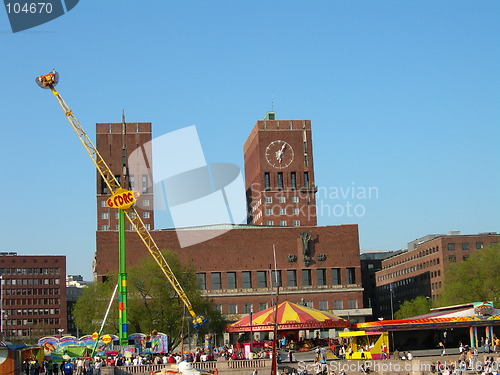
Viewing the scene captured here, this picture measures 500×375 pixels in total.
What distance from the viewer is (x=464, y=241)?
529 feet

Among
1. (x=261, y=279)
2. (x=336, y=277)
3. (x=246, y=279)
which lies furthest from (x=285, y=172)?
(x=246, y=279)

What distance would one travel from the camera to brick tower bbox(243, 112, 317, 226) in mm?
168125

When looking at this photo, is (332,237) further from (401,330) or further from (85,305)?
(401,330)

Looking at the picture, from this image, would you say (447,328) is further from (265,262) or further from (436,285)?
(436,285)

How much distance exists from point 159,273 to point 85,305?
14509 millimetres

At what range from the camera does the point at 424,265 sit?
16912 centimetres

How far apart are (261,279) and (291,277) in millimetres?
5164

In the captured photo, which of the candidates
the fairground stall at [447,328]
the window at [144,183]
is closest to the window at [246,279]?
the window at [144,183]

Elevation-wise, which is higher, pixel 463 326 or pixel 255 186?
pixel 255 186

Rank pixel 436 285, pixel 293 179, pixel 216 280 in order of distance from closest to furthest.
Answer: pixel 216 280 → pixel 436 285 → pixel 293 179

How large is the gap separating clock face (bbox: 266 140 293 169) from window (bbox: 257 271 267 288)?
34.4 m

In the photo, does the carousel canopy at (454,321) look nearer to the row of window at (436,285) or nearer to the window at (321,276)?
the window at (321,276)

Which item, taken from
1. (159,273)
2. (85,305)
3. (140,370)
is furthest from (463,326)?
(85,305)

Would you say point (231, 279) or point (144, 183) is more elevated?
point (144, 183)
